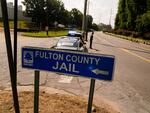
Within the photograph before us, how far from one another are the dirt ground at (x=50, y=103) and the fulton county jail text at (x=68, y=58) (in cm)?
269

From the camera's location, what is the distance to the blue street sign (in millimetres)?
3838

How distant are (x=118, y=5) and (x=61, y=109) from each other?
101 metres

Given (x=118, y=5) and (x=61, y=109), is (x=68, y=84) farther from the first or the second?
(x=118, y=5)

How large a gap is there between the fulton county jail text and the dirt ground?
8.84 ft

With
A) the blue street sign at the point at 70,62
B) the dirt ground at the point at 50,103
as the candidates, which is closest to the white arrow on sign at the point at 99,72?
the blue street sign at the point at 70,62

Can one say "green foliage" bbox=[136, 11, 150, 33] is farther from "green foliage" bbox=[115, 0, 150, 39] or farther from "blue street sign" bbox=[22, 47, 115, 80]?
"blue street sign" bbox=[22, 47, 115, 80]

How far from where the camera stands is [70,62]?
3.97 m

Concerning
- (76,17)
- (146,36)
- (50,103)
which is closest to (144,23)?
(146,36)

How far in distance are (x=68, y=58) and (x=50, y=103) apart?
336 cm

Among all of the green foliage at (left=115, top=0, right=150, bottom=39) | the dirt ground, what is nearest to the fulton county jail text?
the dirt ground

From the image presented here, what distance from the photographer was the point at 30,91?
8.31 meters

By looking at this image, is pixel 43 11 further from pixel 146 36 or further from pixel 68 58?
pixel 68 58

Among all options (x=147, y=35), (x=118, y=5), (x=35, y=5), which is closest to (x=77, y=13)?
(x=118, y=5)

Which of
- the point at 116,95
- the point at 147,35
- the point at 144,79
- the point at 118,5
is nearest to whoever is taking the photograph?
the point at 116,95
